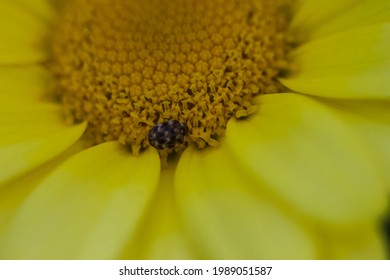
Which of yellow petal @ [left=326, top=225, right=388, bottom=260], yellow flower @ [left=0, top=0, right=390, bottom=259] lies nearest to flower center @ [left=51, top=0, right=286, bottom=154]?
yellow flower @ [left=0, top=0, right=390, bottom=259]

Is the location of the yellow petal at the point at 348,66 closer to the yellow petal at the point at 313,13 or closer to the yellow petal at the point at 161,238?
the yellow petal at the point at 313,13

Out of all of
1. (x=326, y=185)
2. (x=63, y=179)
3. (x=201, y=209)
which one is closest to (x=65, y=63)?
(x=63, y=179)

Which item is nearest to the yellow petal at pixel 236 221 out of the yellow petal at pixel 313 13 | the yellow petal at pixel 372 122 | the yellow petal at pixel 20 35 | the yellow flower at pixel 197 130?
the yellow flower at pixel 197 130

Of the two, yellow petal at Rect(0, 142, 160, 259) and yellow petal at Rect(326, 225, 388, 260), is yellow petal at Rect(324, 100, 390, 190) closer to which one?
yellow petal at Rect(326, 225, 388, 260)

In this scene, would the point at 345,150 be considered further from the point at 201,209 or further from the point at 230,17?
the point at 230,17

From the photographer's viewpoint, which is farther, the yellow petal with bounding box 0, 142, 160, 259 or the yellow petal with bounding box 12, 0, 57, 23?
the yellow petal with bounding box 12, 0, 57, 23

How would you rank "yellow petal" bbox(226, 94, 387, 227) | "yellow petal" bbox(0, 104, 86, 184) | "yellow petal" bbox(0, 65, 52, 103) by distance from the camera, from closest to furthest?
"yellow petal" bbox(226, 94, 387, 227) < "yellow petal" bbox(0, 104, 86, 184) < "yellow petal" bbox(0, 65, 52, 103)
